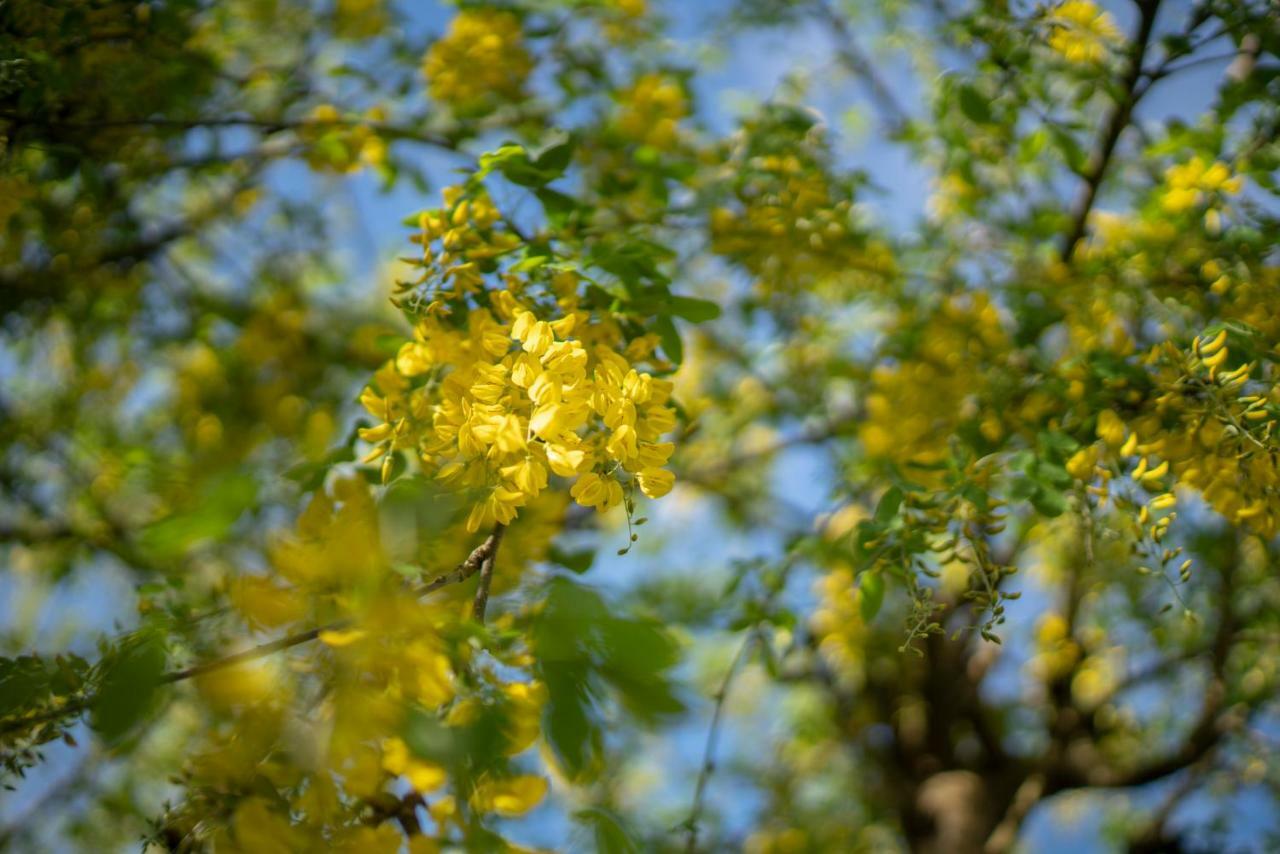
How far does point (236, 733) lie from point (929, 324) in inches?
60.1

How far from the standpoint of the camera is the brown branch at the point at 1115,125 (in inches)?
61.1

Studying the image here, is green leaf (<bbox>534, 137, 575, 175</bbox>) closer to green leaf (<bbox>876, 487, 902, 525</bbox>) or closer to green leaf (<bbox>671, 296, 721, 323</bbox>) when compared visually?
green leaf (<bbox>671, 296, 721, 323</bbox>)

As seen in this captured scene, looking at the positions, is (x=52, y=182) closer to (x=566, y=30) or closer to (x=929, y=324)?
(x=566, y=30)

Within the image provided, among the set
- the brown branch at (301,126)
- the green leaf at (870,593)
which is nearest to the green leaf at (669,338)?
the green leaf at (870,593)

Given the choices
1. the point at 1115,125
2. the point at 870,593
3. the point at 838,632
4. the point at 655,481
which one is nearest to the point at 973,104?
the point at 1115,125

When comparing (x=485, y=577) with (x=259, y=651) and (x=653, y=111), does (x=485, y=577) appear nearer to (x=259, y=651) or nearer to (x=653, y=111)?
(x=259, y=651)

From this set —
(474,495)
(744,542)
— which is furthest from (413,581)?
(744,542)

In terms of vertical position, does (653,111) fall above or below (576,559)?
above

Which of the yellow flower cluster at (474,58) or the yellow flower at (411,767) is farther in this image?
the yellow flower cluster at (474,58)

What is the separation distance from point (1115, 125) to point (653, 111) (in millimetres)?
963

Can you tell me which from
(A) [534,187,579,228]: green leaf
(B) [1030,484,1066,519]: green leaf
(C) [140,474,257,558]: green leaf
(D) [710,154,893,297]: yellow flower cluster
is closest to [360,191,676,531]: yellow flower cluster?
(A) [534,187,579,228]: green leaf

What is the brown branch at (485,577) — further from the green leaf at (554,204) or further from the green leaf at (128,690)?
the green leaf at (554,204)

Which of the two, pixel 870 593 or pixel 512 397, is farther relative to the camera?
pixel 870 593

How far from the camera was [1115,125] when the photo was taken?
1752 millimetres
